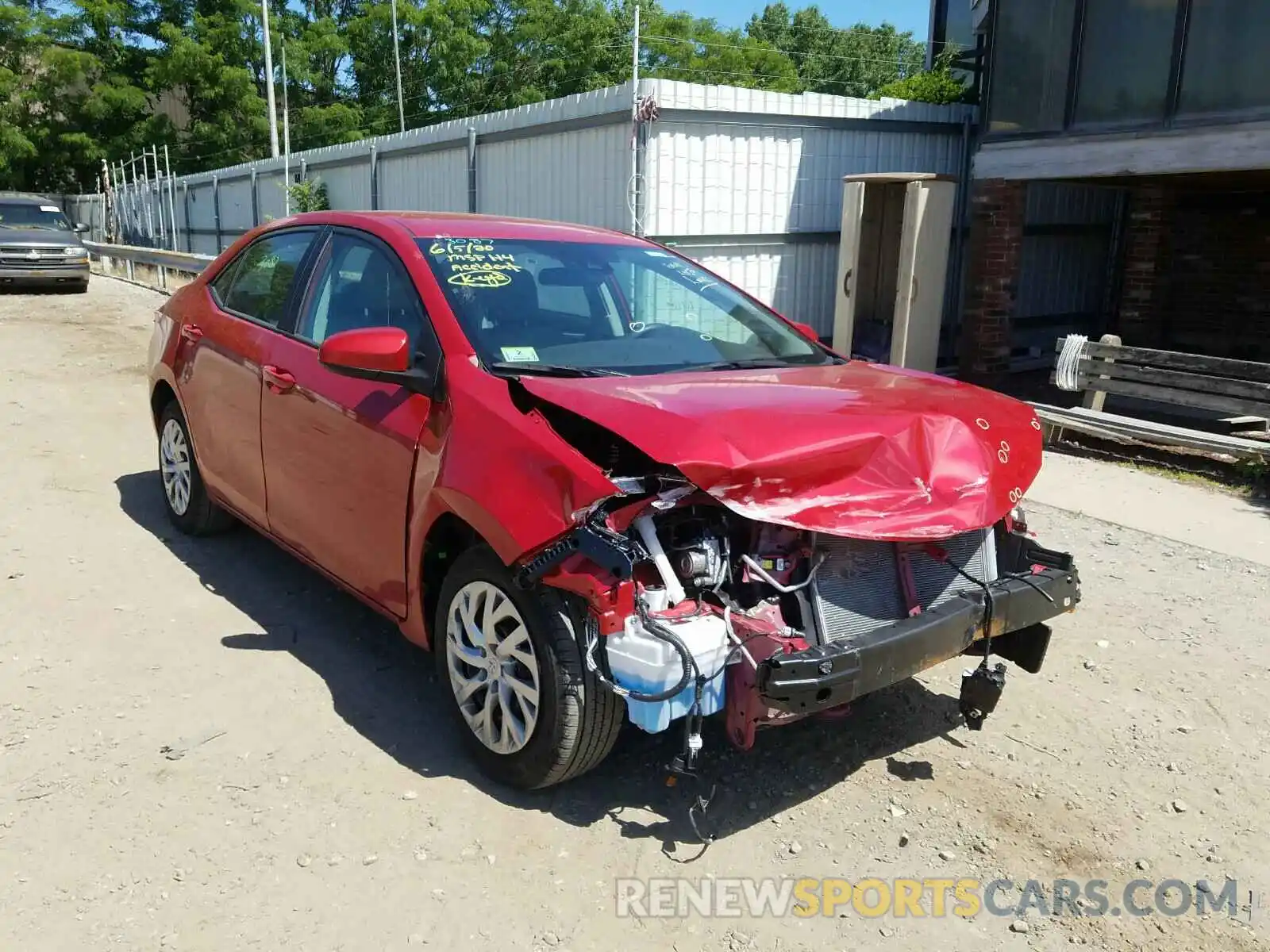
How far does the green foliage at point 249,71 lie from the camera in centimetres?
4328

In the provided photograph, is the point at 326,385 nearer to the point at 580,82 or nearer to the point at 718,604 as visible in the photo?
the point at 718,604

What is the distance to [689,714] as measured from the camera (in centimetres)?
297

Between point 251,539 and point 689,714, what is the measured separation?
11.9ft

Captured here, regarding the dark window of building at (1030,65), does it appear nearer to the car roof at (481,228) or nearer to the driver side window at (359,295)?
the car roof at (481,228)

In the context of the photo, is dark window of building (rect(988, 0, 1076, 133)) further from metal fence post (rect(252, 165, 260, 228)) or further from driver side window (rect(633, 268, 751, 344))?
metal fence post (rect(252, 165, 260, 228))

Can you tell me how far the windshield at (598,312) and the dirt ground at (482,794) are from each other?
1.38 m

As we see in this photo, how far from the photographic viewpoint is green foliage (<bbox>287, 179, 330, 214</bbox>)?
1752cm

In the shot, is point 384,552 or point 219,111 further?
point 219,111

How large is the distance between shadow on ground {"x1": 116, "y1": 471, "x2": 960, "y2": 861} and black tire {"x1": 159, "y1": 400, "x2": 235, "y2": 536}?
0.61 metres

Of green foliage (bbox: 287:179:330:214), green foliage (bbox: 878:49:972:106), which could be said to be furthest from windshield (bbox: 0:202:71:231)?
green foliage (bbox: 878:49:972:106)

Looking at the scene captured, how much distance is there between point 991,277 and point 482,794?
30.5ft

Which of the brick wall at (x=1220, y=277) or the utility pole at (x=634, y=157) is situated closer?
the utility pole at (x=634, y=157)

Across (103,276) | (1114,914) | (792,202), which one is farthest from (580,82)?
(1114,914)

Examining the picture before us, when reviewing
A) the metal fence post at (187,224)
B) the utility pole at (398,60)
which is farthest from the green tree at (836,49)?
the metal fence post at (187,224)
